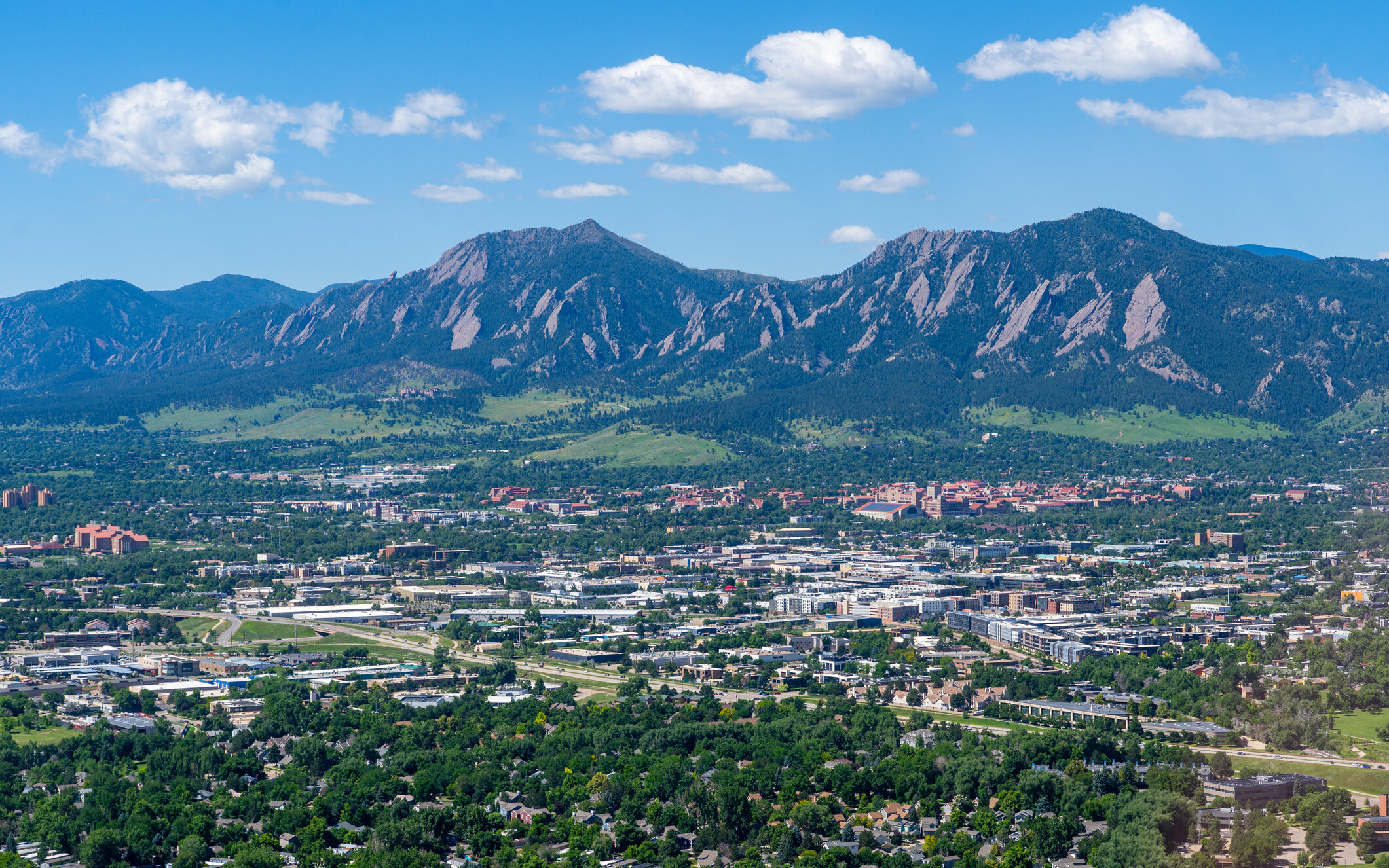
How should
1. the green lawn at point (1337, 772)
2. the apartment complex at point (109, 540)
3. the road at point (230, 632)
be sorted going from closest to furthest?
the green lawn at point (1337, 772) < the road at point (230, 632) < the apartment complex at point (109, 540)

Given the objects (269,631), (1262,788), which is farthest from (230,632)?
(1262,788)

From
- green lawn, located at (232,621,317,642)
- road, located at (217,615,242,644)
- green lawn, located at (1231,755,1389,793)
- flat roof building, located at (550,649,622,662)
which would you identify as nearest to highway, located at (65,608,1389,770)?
road, located at (217,615,242,644)

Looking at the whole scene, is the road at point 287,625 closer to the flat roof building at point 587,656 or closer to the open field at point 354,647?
the open field at point 354,647

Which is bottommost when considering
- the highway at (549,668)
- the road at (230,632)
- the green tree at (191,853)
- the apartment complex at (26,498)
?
the green tree at (191,853)

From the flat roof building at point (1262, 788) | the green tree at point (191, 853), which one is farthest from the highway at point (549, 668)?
the green tree at point (191, 853)

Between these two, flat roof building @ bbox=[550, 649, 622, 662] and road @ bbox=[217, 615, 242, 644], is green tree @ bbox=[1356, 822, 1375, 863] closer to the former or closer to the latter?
flat roof building @ bbox=[550, 649, 622, 662]

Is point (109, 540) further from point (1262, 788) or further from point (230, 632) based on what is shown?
point (1262, 788)
